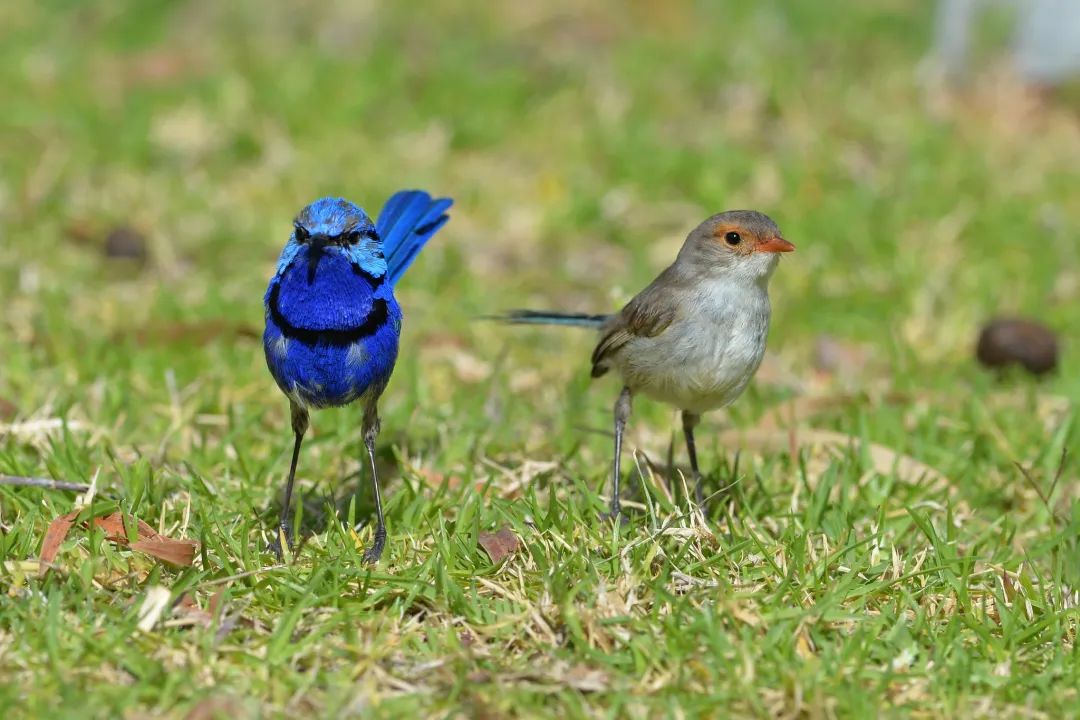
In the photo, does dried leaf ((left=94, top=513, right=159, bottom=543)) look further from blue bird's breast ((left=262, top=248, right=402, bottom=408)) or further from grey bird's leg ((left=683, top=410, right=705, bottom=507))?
grey bird's leg ((left=683, top=410, right=705, bottom=507))

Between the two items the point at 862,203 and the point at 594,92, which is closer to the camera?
the point at 862,203

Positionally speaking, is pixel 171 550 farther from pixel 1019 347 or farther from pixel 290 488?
pixel 1019 347

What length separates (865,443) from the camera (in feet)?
17.0

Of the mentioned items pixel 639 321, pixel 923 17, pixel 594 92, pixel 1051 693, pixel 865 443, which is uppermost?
pixel 923 17

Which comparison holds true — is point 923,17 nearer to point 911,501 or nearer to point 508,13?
point 508,13

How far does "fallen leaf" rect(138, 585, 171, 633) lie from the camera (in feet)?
11.9

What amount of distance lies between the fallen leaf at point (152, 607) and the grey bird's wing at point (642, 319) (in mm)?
1838

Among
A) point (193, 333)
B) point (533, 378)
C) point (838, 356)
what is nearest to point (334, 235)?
point (533, 378)

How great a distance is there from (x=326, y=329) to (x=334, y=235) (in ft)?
0.96

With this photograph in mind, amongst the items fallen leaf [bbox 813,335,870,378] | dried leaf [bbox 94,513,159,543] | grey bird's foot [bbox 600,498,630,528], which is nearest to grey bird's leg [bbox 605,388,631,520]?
grey bird's foot [bbox 600,498,630,528]

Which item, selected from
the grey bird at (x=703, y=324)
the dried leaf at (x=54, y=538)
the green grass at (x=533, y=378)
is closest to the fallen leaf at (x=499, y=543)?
the green grass at (x=533, y=378)

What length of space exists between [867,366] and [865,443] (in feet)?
4.24

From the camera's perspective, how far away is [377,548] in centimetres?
416

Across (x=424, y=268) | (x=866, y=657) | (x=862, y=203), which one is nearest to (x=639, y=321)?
(x=866, y=657)
